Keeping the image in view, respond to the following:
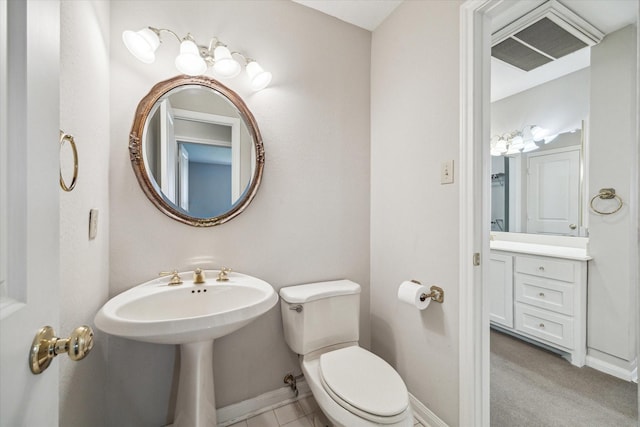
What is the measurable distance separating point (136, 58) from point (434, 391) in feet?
7.16

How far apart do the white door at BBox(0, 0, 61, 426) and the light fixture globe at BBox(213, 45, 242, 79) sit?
89 centimetres

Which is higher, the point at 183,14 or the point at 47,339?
the point at 183,14

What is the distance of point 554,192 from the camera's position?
8.23 feet

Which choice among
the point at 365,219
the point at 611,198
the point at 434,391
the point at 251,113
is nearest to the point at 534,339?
the point at 611,198

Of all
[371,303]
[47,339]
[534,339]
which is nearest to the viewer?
[47,339]

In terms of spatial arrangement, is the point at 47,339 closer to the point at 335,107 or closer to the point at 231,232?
the point at 231,232

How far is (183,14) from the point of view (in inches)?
51.2

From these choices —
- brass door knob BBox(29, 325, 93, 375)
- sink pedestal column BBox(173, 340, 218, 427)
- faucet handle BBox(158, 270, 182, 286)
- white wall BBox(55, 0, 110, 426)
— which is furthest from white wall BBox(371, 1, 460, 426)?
white wall BBox(55, 0, 110, 426)

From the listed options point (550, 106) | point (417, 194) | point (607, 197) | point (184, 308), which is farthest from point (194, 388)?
point (550, 106)

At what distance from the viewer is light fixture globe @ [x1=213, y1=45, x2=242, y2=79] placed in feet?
4.23

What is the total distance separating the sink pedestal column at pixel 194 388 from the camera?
3.60ft

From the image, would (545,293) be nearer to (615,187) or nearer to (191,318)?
(615,187)

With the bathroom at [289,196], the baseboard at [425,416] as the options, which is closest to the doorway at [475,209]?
the bathroom at [289,196]

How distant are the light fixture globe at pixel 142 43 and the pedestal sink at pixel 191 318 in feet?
3.30
